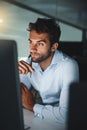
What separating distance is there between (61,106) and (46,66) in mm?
383

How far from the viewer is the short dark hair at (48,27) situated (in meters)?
2.29

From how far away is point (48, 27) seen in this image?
2303 millimetres

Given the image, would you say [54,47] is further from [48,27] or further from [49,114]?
[49,114]

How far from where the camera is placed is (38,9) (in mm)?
2453

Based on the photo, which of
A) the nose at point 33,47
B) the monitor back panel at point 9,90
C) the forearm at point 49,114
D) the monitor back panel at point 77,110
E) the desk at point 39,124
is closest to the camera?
the monitor back panel at point 77,110

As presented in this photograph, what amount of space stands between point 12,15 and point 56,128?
1.26 m

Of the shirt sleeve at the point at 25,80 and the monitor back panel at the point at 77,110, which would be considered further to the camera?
the shirt sleeve at the point at 25,80

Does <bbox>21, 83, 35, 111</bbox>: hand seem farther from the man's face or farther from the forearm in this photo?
the man's face

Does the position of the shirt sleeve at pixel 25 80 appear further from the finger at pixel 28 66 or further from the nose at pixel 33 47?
the nose at pixel 33 47

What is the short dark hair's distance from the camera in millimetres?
2291

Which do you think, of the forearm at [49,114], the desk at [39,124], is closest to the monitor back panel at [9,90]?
the desk at [39,124]

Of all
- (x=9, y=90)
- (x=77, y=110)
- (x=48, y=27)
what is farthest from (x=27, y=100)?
(x=77, y=110)

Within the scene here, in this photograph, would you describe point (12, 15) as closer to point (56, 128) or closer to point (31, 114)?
point (31, 114)

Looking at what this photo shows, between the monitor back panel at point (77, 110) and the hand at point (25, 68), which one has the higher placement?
the monitor back panel at point (77, 110)
